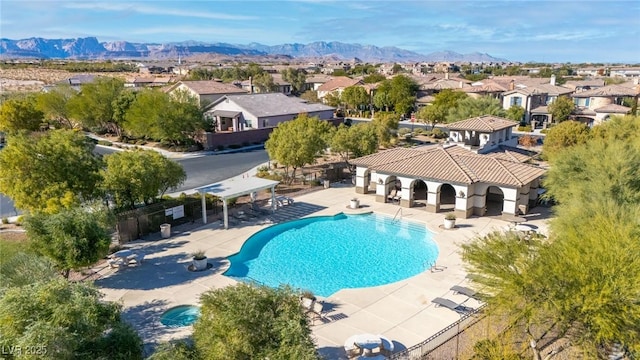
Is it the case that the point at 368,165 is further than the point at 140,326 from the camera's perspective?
Yes

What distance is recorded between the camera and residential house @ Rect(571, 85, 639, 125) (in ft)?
235

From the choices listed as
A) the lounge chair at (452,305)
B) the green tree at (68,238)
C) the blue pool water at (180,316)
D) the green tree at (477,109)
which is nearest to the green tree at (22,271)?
the green tree at (68,238)

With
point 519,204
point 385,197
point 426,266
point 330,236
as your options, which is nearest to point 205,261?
point 330,236

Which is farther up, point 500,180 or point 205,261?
point 500,180

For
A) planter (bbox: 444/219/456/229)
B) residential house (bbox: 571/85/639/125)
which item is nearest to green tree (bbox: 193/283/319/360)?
planter (bbox: 444/219/456/229)

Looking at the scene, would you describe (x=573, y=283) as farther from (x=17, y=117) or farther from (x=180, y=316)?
(x=17, y=117)

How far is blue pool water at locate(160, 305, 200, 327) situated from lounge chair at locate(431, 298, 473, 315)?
10348 millimetres

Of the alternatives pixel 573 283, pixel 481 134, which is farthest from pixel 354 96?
pixel 573 283

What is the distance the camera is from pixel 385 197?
35250mm

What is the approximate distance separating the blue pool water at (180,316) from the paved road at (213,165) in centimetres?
2025

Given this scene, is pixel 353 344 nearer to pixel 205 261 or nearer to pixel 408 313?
pixel 408 313

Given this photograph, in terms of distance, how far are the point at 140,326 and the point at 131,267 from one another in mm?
6362

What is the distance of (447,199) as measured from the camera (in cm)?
3556

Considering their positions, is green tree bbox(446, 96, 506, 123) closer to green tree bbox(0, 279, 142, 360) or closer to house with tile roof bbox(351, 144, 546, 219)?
house with tile roof bbox(351, 144, 546, 219)
